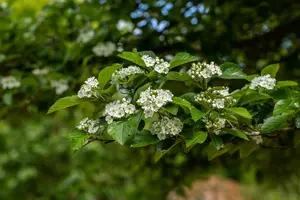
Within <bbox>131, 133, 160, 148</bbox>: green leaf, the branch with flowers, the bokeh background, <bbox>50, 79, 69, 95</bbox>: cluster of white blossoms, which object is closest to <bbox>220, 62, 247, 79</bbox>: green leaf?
the branch with flowers

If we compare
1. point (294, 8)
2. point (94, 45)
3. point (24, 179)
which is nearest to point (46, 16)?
point (94, 45)

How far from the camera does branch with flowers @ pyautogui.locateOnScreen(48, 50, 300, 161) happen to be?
104cm

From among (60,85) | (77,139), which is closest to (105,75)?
(77,139)

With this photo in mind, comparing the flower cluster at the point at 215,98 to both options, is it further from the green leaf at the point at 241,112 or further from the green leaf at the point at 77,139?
the green leaf at the point at 77,139

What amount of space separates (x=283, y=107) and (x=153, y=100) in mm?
322

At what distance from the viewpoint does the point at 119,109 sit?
3.43 feet

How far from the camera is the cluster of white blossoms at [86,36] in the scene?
76.8 inches

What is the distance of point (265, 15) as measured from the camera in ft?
6.28

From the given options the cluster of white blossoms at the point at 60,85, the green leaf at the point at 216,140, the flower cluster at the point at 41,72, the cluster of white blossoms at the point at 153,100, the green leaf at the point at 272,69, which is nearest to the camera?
the cluster of white blossoms at the point at 153,100

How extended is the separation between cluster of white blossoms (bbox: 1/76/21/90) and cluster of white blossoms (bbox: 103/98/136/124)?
33.5 inches

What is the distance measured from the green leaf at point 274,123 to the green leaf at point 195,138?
0.17m

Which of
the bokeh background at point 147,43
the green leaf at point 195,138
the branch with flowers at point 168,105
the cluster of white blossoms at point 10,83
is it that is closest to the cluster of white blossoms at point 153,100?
the branch with flowers at point 168,105

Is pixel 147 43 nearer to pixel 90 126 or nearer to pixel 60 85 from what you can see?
pixel 60 85

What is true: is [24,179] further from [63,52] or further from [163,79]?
[163,79]
